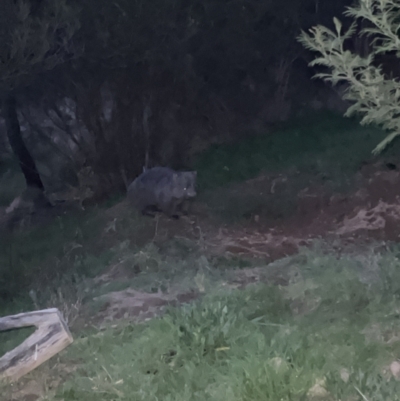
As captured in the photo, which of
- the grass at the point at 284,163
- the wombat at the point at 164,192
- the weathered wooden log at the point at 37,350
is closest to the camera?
the weathered wooden log at the point at 37,350

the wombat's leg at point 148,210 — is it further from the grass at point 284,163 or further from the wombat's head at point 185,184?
the grass at point 284,163

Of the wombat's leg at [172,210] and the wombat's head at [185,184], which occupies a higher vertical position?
the wombat's head at [185,184]

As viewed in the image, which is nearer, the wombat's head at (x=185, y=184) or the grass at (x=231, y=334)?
the grass at (x=231, y=334)

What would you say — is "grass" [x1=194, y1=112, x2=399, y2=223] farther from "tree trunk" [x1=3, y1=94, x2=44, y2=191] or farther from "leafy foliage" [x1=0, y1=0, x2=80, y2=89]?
"leafy foliage" [x1=0, y1=0, x2=80, y2=89]

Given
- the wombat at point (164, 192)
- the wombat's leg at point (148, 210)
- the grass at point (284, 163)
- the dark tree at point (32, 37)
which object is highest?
the dark tree at point (32, 37)

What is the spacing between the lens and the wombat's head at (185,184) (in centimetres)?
895

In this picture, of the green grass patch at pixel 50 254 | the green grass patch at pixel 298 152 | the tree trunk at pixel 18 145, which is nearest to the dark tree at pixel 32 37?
the tree trunk at pixel 18 145

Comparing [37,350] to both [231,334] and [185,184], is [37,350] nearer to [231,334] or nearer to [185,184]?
[231,334]

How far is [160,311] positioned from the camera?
4.51 m

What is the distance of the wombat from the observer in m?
8.88

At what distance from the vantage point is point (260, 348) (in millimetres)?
3369

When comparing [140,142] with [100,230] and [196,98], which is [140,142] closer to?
[196,98]

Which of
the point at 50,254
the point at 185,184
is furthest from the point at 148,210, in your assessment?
the point at 50,254

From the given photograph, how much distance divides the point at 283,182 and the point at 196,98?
372 centimetres
